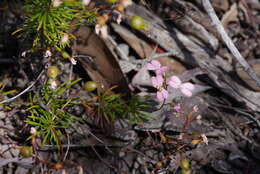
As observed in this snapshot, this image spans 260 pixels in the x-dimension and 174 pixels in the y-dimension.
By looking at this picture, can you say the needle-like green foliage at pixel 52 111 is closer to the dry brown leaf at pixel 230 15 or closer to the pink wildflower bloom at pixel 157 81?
the pink wildflower bloom at pixel 157 81

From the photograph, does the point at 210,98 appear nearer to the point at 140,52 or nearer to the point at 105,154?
the point at 140,52

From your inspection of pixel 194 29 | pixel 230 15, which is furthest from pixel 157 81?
pixel 230 15

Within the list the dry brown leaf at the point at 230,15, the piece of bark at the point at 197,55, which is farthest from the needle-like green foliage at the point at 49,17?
the dry brown leaf at the point at 230,15

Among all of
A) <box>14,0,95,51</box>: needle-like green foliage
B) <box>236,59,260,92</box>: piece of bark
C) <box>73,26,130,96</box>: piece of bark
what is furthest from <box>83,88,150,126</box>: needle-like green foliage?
<box>236,59,260,92</box>: piece of bark

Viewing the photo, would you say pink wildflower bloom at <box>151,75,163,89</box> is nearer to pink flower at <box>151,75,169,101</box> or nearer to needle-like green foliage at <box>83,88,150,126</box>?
pink flower at <box>151,75,169,101</box>

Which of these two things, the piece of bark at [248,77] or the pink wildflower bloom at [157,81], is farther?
the piece of bark at [248,77]

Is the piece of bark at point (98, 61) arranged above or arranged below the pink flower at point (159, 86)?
above

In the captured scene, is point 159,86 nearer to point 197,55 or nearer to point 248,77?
point 197,55
